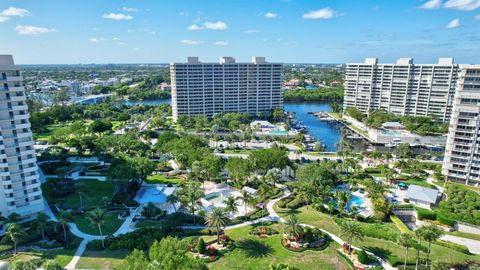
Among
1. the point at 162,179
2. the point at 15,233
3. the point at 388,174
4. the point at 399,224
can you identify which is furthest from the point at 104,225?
the point at 388,174

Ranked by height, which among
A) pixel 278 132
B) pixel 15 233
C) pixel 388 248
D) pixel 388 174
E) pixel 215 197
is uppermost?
pixel 15 233

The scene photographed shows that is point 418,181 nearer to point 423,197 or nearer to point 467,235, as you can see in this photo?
point 423,197

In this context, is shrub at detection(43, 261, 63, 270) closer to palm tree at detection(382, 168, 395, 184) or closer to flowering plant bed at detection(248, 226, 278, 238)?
flowering plant bed at detection(248, 226, 278, 238)

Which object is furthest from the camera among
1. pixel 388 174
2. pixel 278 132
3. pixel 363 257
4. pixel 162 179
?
pixel 278 132

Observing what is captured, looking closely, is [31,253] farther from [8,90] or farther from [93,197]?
[8,90]

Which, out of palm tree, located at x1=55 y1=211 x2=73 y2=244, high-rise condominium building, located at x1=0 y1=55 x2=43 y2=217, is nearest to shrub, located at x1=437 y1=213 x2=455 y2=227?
palm tree, located at x1=55 y1=211 x2=73 y2=244

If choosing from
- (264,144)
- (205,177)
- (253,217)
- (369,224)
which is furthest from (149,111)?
(369,224)

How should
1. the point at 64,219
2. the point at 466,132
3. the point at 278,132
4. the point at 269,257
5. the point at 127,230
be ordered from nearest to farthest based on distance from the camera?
1. the point at 269,257
2. the point at 64,219
3. the point at 127,230
4. the point at 466,132
5. the point at 278,132
